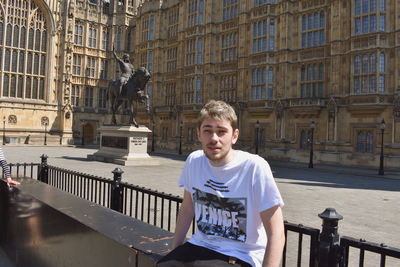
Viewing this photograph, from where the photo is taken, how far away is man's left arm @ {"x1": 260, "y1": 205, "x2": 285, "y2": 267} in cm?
239

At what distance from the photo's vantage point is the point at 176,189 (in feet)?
41.5

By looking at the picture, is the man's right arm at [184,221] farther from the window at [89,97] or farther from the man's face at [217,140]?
the window at [89,97]

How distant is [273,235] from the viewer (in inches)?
96.0

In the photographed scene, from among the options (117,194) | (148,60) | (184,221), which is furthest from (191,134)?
(184,221)

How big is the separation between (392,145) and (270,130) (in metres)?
10.0

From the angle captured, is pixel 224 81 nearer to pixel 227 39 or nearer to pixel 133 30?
pixel 227 39

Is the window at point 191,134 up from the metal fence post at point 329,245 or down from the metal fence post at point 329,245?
up

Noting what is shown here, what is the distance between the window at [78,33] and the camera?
48.7 meters

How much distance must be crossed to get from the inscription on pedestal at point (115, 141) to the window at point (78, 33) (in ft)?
96.1

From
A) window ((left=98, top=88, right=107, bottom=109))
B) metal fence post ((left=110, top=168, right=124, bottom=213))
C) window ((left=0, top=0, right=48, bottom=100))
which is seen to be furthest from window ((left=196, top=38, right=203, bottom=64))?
metal fence post ((left=110, top=168, right=124, bottom=213))

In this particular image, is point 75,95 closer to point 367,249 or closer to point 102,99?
point 102,99

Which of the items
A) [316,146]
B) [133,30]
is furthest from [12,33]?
[316,146]

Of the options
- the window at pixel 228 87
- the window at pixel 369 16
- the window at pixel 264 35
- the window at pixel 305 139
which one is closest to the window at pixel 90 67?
the window at pixel 228 87

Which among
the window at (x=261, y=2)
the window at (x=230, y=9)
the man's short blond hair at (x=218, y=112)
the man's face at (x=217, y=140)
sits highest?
the window at (x=230, y=9)
